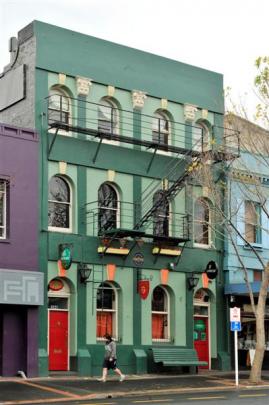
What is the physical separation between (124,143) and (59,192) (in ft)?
10.9

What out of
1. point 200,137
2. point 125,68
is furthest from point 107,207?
point 200,137

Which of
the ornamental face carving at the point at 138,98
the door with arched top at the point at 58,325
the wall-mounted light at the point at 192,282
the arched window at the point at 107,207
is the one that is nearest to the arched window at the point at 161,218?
the arched window at the point at 107,207

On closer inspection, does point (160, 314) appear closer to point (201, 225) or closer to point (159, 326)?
point (159, 326)

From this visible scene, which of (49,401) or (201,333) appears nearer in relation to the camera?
(49,401)

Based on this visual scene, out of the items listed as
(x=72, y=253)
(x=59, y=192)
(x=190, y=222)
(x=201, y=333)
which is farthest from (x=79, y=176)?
(x=201, y=333)

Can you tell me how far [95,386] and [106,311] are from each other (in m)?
5.11

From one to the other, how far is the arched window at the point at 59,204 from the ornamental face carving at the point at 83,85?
326 cm

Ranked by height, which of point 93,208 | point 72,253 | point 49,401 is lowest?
point 49,401

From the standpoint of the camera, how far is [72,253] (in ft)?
86.9

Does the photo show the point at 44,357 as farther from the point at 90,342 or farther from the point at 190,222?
the point at 190,222

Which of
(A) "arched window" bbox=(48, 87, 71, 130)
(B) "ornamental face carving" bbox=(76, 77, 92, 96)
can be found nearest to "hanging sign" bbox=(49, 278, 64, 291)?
(A) "arched window" bbox=(48, 87, 71, 130)

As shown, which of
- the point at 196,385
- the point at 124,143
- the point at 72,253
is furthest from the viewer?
the point at 124,143

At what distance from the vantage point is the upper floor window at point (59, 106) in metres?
27.0

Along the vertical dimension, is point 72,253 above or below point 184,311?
above
